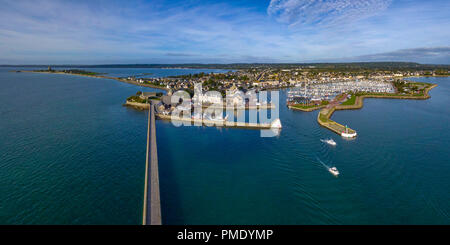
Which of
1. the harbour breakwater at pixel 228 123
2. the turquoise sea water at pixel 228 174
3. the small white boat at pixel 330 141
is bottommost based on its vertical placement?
the turquoise sea water at pixel 228 174

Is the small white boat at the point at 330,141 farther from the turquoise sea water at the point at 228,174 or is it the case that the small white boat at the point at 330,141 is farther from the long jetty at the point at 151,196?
the long jetty at the point at 151,196

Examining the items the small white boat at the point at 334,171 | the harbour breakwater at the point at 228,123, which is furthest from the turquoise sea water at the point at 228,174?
the harbour breakwater at the point at 228,123

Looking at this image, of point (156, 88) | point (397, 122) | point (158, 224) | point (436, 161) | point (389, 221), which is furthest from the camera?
point (156, 88)

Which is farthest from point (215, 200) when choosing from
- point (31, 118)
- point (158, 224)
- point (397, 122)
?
point (31, 118)

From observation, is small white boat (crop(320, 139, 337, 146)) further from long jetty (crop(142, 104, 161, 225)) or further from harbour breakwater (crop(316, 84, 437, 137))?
long jetty (crop(142, 104, 161, 225))

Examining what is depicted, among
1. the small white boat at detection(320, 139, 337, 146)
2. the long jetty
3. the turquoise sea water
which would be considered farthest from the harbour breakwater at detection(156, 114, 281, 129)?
the long jetty

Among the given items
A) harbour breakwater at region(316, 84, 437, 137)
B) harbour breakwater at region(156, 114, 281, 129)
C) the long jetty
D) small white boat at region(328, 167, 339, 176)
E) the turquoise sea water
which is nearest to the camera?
the long jetty

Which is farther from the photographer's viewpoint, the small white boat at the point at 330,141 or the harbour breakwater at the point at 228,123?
the harbour breakwater at the point at 228,123

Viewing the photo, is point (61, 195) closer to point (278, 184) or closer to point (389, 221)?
point (278, 184)
